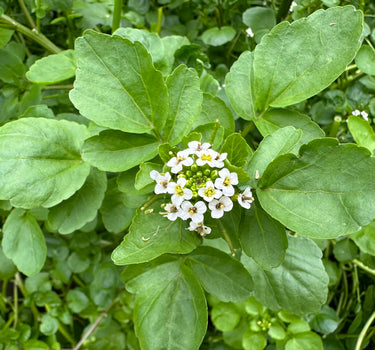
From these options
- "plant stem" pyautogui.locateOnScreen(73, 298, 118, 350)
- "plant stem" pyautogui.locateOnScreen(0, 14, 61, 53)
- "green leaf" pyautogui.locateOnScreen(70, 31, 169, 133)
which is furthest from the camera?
"plant stem" pyautogui.locateOnScreen(73, 298, 118, 350)

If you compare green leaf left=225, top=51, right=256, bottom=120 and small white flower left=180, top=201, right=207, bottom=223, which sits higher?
green leaf left=225, top=51, right=256, bottom=120

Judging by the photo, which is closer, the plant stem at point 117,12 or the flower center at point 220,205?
the flower center at point 220,205

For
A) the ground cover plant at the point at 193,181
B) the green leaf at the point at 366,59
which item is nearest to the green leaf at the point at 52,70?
the ground cover plant at the point at 193,181

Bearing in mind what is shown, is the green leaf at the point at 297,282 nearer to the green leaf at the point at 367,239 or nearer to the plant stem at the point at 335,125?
the green leaf at the point at 367,239

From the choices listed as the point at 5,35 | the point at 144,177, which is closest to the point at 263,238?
the point at 144,177

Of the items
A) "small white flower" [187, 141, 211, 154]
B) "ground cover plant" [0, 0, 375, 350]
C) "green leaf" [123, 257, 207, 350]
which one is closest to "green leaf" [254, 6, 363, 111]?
"ground cover plant" [0, 0, 375, 350]

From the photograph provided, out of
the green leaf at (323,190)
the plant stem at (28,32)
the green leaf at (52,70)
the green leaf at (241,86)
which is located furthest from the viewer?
the plant stem at (28,32)

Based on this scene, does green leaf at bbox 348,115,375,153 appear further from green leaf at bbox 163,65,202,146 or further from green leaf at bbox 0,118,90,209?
green leaf at bbox 0,118,90,209
